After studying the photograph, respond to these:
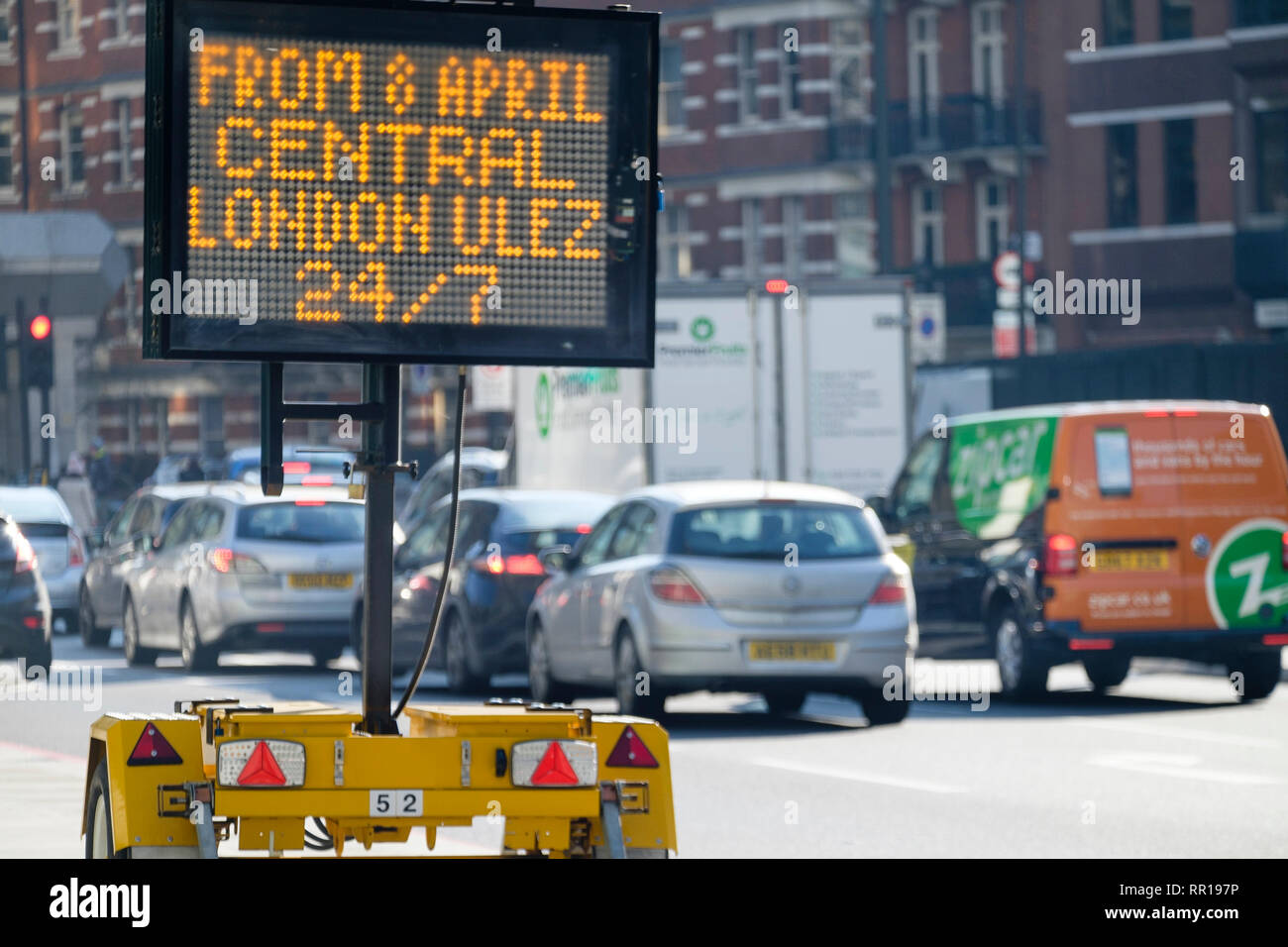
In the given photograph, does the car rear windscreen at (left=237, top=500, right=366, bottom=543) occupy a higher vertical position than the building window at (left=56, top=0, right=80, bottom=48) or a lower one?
lower

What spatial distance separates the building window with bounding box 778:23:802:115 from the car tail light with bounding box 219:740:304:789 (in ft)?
183

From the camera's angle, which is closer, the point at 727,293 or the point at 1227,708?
the point at 1227,708

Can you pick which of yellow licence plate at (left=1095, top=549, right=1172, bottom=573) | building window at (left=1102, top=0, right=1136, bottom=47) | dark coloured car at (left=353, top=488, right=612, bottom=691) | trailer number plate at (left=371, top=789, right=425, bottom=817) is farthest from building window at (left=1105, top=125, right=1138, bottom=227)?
trailer number plate at (left=371, top=789, right=425, bottom=817)

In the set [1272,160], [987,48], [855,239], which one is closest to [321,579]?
[1272,160]

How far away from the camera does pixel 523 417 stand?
29.9 metres

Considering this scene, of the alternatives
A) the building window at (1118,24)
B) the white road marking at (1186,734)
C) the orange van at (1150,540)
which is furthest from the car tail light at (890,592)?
the building window at (1118,24)

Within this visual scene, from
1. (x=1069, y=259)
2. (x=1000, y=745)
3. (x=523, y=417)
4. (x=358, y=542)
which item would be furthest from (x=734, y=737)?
(x=1069, y=259)

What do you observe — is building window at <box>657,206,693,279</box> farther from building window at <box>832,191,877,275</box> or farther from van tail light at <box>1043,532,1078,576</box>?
van tail light at <box>1043,532,1078,576</box>

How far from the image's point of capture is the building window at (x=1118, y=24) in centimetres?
5166

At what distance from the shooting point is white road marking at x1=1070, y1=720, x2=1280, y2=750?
1538 cm

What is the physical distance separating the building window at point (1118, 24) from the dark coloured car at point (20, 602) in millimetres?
34954

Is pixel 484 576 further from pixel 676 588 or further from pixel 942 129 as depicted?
pixel 942 129

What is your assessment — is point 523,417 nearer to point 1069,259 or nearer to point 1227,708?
→ point 1227,708
